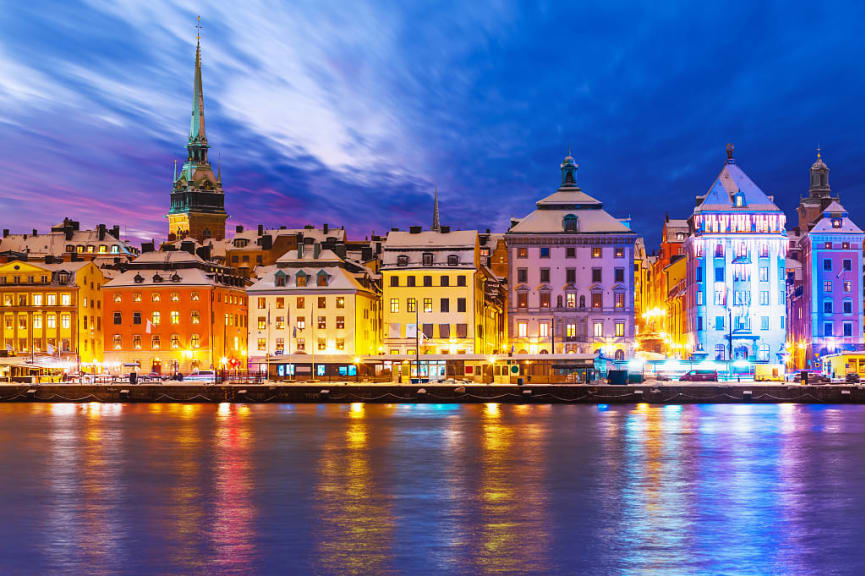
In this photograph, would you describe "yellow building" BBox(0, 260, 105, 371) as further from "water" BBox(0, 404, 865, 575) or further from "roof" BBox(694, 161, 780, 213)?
"roof" BBox(694, 161, 780, 213)

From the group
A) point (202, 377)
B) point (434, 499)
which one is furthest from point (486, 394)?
point (434, 499)

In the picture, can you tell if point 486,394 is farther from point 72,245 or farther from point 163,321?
point 72,245

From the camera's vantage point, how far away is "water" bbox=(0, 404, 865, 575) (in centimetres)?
2630

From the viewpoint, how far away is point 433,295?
12306 centimetres

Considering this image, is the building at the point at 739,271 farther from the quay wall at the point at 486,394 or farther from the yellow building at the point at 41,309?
the yellow building at the point at 41,309

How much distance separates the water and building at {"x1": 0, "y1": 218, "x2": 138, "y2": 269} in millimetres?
120488

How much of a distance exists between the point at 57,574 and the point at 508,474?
2210 cm

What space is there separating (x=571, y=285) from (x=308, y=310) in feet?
101

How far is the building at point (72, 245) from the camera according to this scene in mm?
184125

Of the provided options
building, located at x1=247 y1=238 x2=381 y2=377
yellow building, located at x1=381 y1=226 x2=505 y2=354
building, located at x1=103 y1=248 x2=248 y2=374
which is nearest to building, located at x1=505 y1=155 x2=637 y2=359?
yellow building, located at x1=381 y1=226 x2=505 y2=354

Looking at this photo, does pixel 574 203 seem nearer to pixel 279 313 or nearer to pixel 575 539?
pixel 279 313

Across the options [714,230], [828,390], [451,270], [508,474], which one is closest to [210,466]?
[508,474]

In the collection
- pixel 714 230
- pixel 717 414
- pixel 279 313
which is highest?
pixel 714 230

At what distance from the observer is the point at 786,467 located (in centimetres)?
4669
